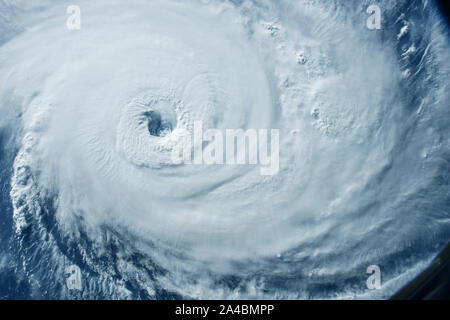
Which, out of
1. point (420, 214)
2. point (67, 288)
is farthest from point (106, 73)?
point (420, 214)

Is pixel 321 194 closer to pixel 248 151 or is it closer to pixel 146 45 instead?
pixel 248 151

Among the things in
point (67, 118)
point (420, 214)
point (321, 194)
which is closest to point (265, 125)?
point (321, 194)

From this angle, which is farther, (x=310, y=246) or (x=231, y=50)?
(x=231, y=50)

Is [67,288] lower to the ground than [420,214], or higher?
lower

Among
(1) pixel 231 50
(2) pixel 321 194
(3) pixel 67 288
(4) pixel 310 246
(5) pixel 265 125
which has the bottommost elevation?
(3) pixel 67 288
